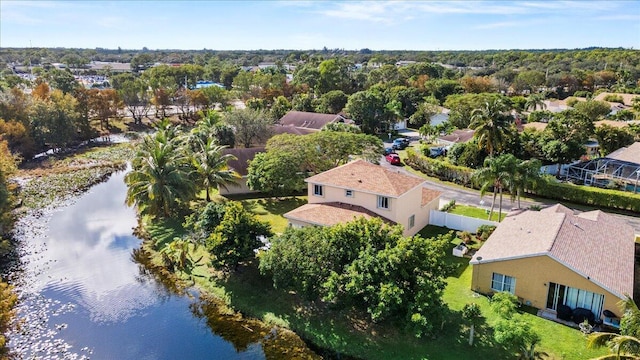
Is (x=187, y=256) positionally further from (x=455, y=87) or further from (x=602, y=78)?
(x=602, y=78)

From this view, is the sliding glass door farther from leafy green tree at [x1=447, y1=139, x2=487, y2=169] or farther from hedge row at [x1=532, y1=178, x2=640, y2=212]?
leafy green tree at [x1=447, y1=139, x2=487, y2=169]

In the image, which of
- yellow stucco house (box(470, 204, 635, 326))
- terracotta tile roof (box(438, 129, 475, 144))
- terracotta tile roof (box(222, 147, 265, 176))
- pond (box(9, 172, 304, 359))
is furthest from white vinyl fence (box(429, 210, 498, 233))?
terracotta tile roof (box(438, 129, 475, 144))

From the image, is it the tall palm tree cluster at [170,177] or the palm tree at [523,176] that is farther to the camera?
the tall palm tree cluster at [170,177]

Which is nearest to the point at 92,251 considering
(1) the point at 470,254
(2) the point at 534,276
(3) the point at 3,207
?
(3) the point at 3,207

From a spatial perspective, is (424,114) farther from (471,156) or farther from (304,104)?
(471,156)

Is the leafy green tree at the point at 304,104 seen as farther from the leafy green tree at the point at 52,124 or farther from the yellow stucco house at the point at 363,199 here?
the yellow stucco house at the point at 363,199

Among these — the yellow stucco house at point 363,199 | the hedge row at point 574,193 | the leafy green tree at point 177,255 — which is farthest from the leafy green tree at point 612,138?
the leafy green tree at point 177,255
